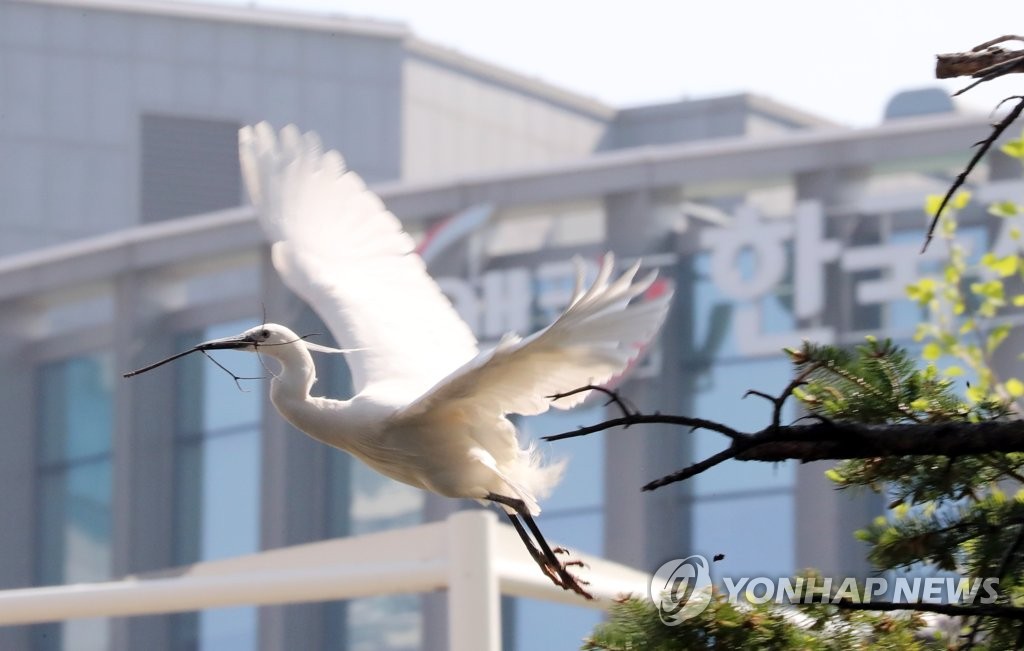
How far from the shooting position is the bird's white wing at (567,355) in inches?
146

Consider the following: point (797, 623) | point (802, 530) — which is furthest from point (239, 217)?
point (797, 623)

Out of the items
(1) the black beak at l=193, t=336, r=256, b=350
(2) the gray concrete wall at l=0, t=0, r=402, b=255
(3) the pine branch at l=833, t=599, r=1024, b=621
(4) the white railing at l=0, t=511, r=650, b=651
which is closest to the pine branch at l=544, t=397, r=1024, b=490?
(3) the pine branch at l=833, t=599, r=1024, b=621

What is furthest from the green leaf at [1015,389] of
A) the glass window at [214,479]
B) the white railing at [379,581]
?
the glass window at [214,479]

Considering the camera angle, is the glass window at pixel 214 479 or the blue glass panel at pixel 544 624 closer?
the blue glass panel at pixel 544 624

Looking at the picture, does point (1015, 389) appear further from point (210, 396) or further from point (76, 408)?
point (76, 408)

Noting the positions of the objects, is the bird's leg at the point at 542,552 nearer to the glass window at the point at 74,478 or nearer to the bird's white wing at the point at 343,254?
the bird's white wing at the point at 343,254

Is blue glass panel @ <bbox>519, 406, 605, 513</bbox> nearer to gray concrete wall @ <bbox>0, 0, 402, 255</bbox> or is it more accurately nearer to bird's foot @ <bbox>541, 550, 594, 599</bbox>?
gray concrete wall @ <bbox>0, 0, 402, 255</bbox>

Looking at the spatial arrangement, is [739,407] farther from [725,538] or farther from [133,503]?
[133,503]

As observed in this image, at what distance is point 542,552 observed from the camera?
14.1 ft

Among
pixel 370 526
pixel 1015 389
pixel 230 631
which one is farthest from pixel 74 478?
pixel 1015 389

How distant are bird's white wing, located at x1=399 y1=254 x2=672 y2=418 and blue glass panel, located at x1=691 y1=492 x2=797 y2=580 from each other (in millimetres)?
12935

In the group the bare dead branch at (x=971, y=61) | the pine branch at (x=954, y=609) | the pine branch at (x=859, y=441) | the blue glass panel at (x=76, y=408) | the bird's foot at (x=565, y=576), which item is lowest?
the pine branch at (x=954, y=609)

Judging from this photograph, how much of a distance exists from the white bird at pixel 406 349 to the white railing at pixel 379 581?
41cm

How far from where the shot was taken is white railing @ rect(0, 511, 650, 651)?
4805mm
